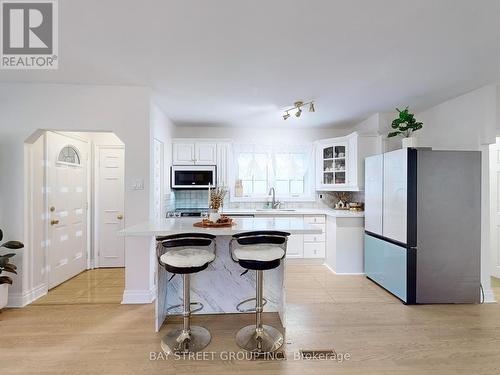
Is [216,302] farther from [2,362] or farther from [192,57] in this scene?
[192,57]

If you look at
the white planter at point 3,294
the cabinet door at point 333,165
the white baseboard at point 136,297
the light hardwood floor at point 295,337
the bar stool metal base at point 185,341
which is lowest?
the light hardwood floor at point 295,337

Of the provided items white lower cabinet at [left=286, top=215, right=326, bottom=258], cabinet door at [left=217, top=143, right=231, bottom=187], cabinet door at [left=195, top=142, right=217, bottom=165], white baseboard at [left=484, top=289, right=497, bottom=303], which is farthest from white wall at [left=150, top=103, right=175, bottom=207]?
white baseboard at [left=484, top=289, right=497, bottom=303]

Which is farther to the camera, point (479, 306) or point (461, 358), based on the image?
point (479, 306)

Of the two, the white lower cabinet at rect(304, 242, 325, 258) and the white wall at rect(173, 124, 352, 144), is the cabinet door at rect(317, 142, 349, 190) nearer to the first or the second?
the white wall at rect(173, 124, 352, 144)

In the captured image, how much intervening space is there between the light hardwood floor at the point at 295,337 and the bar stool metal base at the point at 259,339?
90mm

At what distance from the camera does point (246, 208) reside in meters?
5.11

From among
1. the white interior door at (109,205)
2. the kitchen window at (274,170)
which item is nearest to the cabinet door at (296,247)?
the kitchen window at (274,170)

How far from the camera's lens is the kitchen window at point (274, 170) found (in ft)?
16.9

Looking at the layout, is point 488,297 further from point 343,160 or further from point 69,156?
point 69,156

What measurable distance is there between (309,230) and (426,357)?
131 centimetres

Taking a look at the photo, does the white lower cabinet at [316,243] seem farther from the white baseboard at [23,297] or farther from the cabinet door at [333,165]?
the white baseboard at [23,297]

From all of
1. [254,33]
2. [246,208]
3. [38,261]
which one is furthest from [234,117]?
[38,261]

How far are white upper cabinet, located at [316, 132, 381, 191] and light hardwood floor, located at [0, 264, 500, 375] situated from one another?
1.82 meters

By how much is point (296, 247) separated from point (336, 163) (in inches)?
63.5
